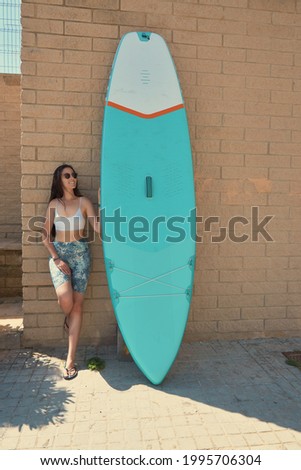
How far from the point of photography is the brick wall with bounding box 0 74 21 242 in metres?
5.17

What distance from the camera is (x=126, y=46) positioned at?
2.86 m

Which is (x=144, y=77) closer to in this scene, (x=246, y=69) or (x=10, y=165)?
(x=246, y=69)

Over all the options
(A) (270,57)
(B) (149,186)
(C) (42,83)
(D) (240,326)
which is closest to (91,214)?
(B) (149,186)

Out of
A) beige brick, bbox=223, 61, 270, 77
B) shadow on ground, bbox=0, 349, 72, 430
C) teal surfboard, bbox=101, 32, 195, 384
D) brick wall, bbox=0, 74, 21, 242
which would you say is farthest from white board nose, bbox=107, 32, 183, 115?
brick wall, bbox=0, 74, 21, 242

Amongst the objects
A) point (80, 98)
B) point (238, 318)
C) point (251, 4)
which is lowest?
point (238, 318)

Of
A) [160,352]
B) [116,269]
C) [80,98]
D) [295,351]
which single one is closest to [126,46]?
[80,98]

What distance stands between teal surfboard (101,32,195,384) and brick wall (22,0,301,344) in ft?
0.82

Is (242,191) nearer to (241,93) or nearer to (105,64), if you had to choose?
(241,93)

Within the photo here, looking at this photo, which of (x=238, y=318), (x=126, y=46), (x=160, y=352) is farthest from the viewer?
(x=238, y=318)

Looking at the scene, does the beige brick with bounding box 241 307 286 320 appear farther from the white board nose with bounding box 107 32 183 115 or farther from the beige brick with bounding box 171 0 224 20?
the beige brick with bounding box 171 0 224 20

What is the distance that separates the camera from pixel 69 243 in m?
2.76

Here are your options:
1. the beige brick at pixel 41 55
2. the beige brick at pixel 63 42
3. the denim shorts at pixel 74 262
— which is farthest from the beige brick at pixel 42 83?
the denim shorts at pixel 74 262

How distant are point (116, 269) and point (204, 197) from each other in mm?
1089

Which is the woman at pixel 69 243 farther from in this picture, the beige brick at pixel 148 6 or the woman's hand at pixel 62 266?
the beige brick at pixel 148 6
